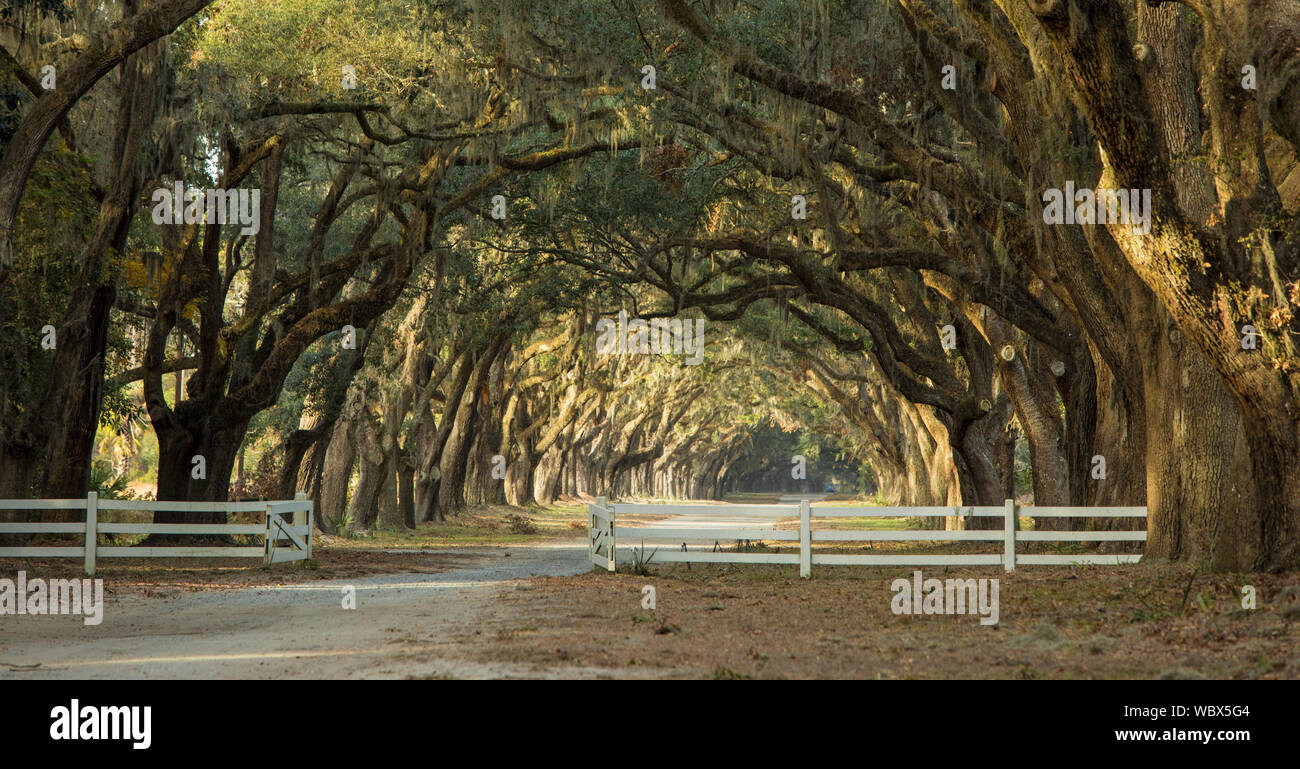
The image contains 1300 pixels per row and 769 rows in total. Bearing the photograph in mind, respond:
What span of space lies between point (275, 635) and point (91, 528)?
21.6 feet

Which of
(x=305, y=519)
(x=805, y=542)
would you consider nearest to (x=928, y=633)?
(x=805, y=542)

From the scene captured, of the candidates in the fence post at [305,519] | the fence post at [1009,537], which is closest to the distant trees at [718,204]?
the fence post at [1009,537]

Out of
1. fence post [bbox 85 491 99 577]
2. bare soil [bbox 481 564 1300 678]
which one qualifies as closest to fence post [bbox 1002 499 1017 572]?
bare soil [bbox 481 564 1300 678]

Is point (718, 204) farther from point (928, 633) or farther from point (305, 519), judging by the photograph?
point (928, 633)

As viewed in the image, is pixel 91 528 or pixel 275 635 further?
pixel 91 528

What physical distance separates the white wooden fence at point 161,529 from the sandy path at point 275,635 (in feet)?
6.11

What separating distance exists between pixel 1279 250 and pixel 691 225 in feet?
41.6

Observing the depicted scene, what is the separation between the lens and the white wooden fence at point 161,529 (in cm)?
1536

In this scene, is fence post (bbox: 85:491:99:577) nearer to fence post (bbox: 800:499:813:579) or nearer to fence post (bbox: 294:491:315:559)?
fence post (bbox: 294:491:315:559)

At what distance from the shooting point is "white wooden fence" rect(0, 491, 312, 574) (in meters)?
15.4

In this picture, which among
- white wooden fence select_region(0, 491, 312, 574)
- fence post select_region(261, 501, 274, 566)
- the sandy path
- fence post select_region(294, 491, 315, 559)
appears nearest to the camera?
the sandy path

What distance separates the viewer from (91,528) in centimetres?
1536

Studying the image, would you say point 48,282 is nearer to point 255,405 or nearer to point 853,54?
point 255,405

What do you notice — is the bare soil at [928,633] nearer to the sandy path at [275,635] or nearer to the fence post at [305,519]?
the sandy path at [275,635]
